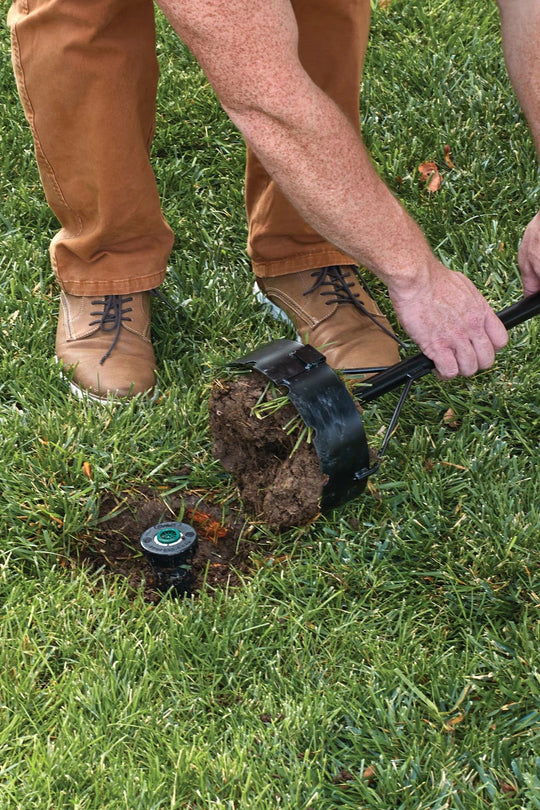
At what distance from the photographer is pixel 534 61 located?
2.39 meters

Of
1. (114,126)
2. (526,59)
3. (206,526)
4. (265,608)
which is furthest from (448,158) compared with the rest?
(265,608)

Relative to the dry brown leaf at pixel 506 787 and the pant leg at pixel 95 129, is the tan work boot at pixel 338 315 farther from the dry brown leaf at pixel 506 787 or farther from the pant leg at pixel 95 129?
the dry brown leaf at pixel 506 787

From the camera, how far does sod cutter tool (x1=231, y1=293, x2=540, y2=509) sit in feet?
7.35

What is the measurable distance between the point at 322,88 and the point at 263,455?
116cm

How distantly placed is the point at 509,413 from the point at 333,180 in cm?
108

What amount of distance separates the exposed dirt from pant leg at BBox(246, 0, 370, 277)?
0.90 meters

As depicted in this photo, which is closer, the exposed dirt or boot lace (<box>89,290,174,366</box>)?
the exposed dirt

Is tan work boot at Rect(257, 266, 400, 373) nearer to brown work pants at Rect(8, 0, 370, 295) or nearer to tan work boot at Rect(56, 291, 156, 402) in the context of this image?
brown work pants at Rect(8, 0, 370, 295)

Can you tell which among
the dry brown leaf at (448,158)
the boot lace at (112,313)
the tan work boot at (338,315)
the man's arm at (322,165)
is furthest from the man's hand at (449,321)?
the dry brown leaf at (448,158)

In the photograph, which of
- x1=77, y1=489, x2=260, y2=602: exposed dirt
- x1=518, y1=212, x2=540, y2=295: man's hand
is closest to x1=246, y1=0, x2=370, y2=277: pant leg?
x1=518, y1=212, x2=540, y2=295: man's hand

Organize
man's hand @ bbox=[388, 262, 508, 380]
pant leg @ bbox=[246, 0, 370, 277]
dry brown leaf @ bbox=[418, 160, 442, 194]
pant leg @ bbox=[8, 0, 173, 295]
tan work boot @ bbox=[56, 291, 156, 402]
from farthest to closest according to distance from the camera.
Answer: dry brown leaf @ bbox=[418, 160, 442, 194], tan work boot @ bbox=[56, 291, 156, 402], pant leg @ bbox=[246, 0, 370, 277], pant leg @ bbox=[8, 0, 173, 295], man's hand @ bbox=[388, 262, 508, 380]

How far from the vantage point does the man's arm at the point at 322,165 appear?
187cm

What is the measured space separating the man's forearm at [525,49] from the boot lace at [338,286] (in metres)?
0.79

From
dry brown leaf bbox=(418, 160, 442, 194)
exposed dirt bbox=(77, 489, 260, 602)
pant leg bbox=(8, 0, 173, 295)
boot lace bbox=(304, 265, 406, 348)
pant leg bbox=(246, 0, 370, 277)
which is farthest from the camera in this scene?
dry brown leaf bbox=(418, 160, 442, 194)
